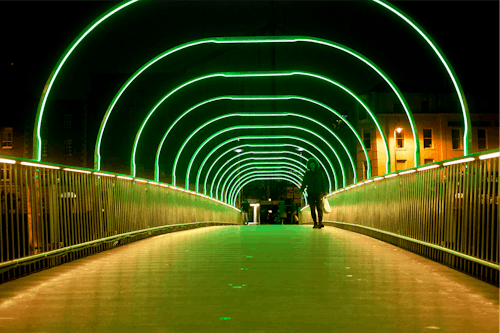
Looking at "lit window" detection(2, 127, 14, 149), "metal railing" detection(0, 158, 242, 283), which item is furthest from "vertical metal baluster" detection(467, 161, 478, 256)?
"lit window" detection(2, 127, 14, 149)

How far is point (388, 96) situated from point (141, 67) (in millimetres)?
45076

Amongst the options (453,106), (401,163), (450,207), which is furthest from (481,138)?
(450,207)

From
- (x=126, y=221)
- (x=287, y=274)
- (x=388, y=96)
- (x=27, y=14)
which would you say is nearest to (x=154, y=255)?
(x=126, y=221)

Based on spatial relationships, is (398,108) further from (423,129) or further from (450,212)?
(450,212)

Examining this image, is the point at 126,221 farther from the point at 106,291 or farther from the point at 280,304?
the point at 280,304

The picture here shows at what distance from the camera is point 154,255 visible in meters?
8.80

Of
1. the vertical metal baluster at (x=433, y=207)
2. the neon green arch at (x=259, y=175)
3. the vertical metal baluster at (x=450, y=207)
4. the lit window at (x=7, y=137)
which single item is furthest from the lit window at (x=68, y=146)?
the vertical metal baluster at (x=450, y=207)

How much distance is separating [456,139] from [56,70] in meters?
49.5

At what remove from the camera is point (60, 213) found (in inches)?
299

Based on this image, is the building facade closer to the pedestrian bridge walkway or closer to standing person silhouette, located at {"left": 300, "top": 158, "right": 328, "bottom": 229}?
standing person silhouette, located at {"left": 300, "top": 158, "right": 328, "bottom": 229}

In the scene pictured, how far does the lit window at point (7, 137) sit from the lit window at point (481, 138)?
4416 cm

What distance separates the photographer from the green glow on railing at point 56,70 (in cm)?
898

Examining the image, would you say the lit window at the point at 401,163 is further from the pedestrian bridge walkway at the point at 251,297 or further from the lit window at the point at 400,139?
the pedestrian bridge walkway at the point at 251,297

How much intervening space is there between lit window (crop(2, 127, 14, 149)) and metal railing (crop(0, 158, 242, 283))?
45.0 metres
